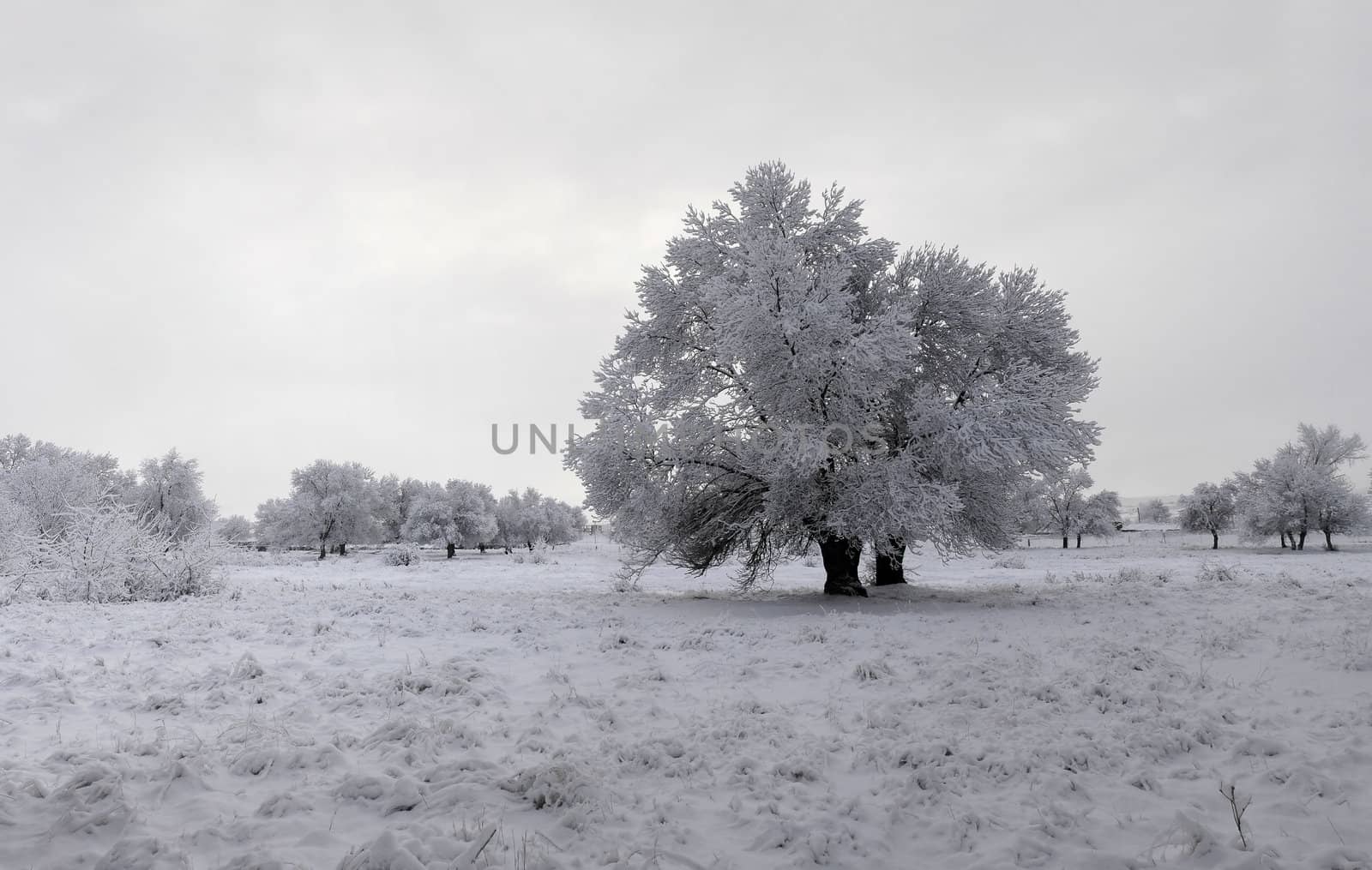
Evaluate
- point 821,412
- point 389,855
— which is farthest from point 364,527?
point 389,855

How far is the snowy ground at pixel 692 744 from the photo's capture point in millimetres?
3879

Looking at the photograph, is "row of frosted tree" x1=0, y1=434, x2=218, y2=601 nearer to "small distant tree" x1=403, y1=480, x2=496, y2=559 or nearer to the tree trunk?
the tree trunk

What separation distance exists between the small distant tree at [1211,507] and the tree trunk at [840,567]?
4790 cm

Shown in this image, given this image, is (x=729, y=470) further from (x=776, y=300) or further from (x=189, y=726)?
(x=189, y=726)

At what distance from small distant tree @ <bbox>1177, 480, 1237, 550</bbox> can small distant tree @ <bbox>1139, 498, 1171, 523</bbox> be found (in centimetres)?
5948

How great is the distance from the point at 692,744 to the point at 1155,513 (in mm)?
133518

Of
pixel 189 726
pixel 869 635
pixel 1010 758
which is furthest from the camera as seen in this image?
pixel 869 635

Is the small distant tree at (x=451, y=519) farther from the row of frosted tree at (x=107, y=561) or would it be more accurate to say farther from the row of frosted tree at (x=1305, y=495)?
the row of frosted tree at (x=1305, y=495)

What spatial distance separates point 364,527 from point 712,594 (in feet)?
128

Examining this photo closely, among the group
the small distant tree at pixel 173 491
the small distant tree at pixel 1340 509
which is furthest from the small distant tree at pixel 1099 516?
the small distant tree at pixel 173 491

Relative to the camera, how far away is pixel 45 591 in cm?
1420

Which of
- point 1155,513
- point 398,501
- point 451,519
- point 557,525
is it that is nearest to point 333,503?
point 451,519

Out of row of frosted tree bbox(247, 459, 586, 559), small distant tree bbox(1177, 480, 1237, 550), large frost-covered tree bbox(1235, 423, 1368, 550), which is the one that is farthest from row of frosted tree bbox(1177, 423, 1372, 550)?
row of frosted tree bbox(247, 459, 586, 559)

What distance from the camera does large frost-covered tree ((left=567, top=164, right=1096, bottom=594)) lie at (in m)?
12.6
